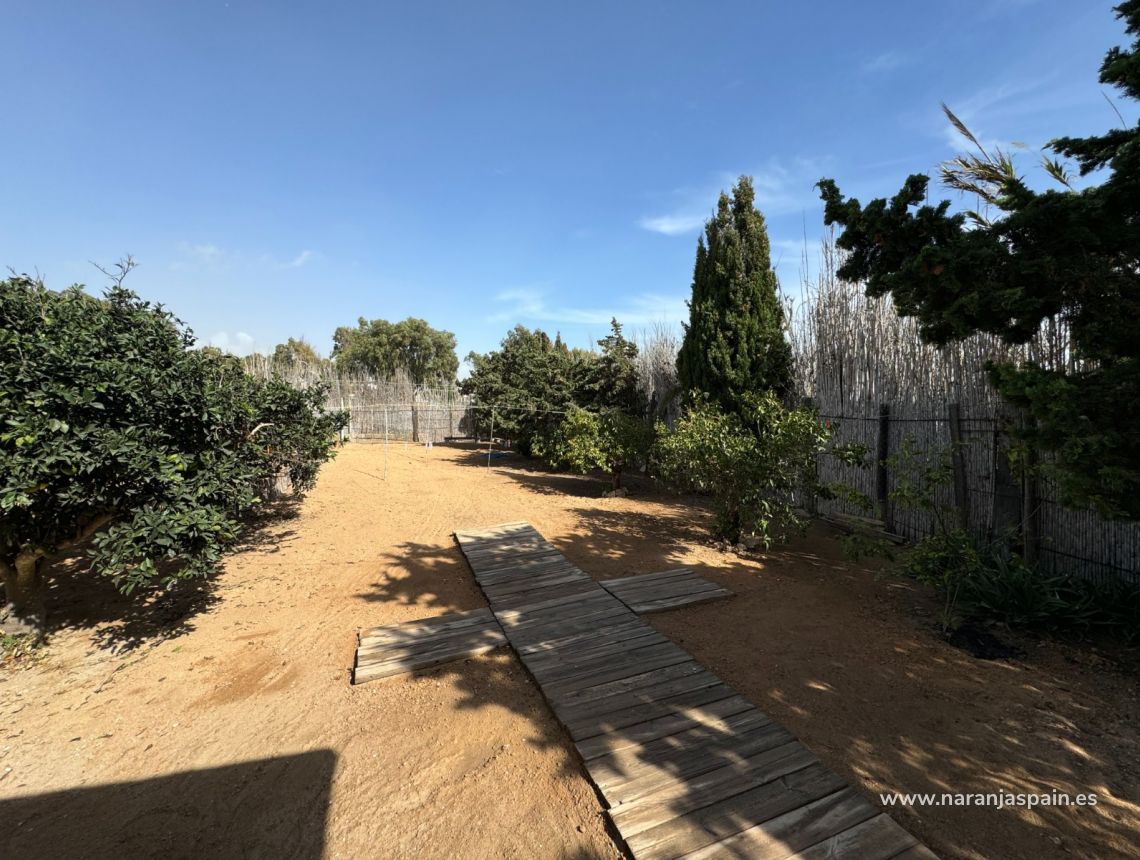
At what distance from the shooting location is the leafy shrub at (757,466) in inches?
228

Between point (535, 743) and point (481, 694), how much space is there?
64cm

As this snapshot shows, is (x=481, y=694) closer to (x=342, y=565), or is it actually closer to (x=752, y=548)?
(x=342, y=565)

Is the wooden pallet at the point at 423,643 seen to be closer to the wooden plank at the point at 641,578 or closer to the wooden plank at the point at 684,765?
the wooden plank at the point at 641,578

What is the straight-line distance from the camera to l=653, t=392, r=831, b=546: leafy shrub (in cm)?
580

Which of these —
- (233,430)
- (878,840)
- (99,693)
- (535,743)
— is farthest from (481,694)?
(233,430)

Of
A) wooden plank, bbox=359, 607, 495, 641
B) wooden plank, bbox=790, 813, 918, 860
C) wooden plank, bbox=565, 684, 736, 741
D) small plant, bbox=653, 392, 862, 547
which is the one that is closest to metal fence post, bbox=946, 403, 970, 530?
small plant, bbox=653, 392, 862, 547

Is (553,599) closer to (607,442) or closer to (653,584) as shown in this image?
(653,584)

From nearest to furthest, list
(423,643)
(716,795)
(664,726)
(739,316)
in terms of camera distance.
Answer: (716,795), (664,726), (423,643), (739,316)

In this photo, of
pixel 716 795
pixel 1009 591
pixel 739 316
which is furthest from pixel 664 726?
pixel 739 316

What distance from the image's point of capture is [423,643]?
3939 millimetres

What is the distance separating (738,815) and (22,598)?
565 cm

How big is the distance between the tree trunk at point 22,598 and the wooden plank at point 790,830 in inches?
209

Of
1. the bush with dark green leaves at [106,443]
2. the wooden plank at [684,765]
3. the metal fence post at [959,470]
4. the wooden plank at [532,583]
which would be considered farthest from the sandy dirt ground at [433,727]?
the metal fence post at [959,470]

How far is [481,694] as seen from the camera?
10.7ft
